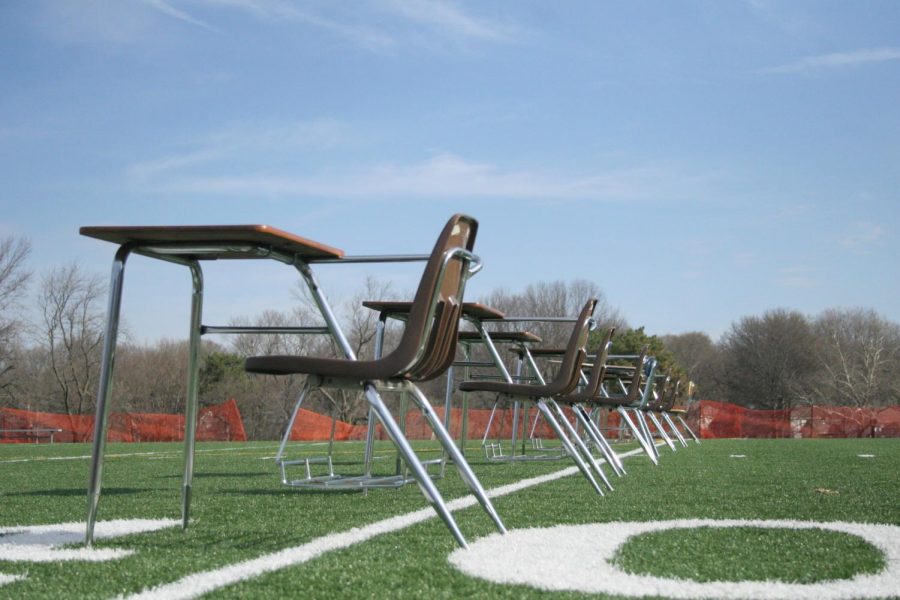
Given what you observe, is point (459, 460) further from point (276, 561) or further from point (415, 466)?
point (276, 561)

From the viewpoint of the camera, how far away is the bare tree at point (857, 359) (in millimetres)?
67500

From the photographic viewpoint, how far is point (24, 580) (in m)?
2.70

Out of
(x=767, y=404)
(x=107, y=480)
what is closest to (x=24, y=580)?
(x=107, y=480)

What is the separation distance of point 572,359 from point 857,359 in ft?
231

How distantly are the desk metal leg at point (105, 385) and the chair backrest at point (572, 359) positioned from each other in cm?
276

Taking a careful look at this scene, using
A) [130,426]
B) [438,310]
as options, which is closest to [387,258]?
[438,310]

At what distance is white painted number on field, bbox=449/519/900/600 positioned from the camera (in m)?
2.45

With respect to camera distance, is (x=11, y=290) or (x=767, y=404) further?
(x=767, y=404)

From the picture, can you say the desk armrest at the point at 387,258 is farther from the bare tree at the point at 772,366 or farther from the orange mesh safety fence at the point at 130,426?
the bare tree at the point at 772,366

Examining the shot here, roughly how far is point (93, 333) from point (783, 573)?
55.5 meters

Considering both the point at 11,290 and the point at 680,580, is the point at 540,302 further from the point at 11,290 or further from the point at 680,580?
the point at 680,580

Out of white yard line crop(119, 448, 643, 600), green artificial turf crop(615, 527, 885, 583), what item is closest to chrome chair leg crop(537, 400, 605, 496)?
white yard line crop(119, 448, 643, 600)

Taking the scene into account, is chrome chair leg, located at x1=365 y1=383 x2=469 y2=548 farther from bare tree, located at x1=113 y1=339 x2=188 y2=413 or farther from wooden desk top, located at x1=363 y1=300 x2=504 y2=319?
bare tree, located at x1=113 y1=339 x2=188 y2=413

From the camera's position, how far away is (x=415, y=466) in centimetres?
292
